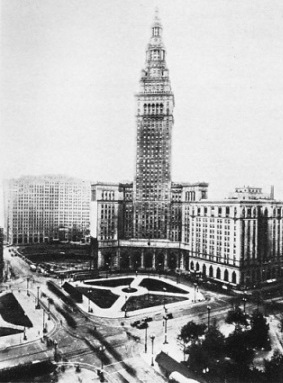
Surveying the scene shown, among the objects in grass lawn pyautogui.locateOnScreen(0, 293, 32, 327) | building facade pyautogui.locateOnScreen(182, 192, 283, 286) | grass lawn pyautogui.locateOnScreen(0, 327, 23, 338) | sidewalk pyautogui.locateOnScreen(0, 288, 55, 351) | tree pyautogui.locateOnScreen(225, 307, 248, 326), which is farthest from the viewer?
building facade pyautogui.locateOnScreen(182, 192, 283, 286)

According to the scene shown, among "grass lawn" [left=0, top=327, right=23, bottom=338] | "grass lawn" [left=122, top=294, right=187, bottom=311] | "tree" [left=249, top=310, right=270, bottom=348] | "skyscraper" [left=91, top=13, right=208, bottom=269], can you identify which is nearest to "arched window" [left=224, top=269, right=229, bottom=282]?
"grass lawn" [left=122, top=294, right=187, bottom=311]

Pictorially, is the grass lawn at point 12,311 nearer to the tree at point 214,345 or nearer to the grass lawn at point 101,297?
the grass lawn at point 101,297

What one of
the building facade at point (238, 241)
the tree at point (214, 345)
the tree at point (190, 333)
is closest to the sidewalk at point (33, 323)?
the tree at point (190, 333)

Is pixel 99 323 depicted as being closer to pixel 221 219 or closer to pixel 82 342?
pixel 82 342

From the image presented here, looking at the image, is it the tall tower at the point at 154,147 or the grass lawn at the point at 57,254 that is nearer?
the tall tower at the point at 154,147

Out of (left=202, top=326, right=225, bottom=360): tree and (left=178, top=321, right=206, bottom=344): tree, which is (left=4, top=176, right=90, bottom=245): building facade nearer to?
(left=178, top=321, right=206, bottom=344): tree

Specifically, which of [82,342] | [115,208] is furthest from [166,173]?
[82,342]
